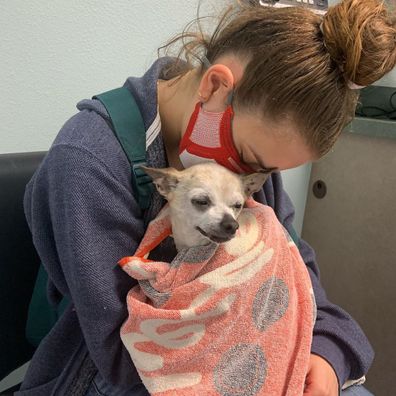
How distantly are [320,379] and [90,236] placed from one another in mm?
434

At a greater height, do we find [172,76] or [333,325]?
[172,76]

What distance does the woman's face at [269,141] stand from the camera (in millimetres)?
620

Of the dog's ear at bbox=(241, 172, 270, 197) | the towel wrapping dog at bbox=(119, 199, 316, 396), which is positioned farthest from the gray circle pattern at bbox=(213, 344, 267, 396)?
the dog's ear at bbox=(241, 172, 270, 197)

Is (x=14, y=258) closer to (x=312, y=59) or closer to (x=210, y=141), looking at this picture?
(x=210, y=141)

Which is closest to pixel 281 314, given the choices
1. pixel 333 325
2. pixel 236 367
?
pixel 236 367

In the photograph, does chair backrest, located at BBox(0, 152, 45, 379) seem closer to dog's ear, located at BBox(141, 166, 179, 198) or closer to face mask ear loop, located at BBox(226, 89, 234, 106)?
dog's ear, located at BBox(141, 166, 179, 198)

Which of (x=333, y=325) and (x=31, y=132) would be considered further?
(x=31, y=132)

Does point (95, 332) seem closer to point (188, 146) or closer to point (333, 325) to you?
point (188, 146)

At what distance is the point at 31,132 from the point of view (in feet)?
2.96

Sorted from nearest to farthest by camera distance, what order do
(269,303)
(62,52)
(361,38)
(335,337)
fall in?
1. (361,38)
2. (269,303)
3. (335,337)
4. (62,52)

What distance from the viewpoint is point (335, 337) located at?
0.79m

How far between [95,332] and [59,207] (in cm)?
19

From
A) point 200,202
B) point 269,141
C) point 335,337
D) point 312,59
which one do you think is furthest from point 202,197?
point 335,337

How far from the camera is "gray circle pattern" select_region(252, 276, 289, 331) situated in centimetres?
64
